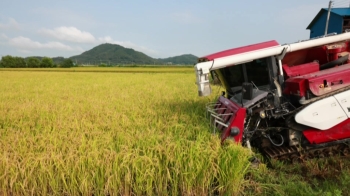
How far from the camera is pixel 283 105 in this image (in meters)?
4.01

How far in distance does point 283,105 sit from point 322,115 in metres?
0.60

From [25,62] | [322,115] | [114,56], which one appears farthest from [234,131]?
[114,56]

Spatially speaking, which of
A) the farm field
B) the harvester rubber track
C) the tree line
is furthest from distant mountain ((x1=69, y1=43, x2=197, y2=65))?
the farm field

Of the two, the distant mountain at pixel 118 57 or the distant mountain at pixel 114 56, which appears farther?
the distant mountain at pixel 114 56

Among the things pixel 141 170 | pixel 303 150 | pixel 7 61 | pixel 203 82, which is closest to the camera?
pixel 141 170

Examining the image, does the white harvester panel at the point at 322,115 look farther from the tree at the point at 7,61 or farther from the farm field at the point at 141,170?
the tree at the point at 7,61

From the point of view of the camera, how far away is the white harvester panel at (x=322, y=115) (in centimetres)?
357

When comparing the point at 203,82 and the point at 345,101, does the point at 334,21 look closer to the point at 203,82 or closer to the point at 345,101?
the point at 345,101

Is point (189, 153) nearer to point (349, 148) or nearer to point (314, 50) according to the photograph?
point (349, 148)

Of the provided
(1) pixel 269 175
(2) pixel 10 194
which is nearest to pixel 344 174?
(1) pixel 269 175

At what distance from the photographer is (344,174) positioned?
9.69 feet

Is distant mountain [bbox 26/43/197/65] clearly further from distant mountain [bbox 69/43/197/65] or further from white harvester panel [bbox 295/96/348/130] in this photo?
white harvester panel [bbox 295/96/348/130]

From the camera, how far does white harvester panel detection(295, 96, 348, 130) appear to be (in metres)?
3.57

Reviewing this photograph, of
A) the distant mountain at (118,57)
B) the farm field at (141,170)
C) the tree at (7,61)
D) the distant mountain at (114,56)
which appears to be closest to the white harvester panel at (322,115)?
the farm field at (141,170)
